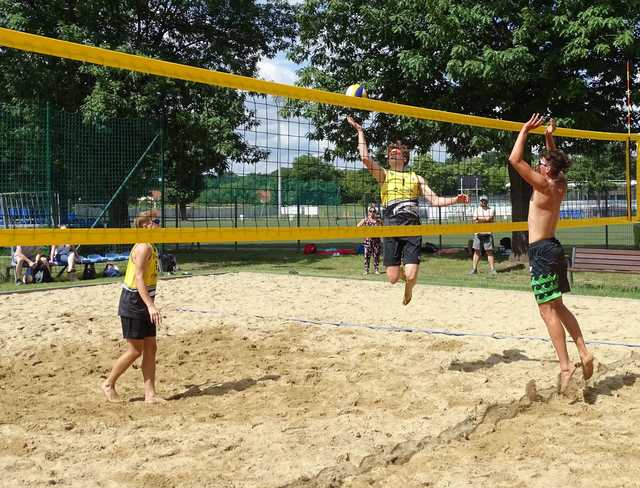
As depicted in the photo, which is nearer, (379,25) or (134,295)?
(134,295)

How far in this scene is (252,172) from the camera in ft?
18.8

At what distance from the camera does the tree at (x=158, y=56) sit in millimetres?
15609

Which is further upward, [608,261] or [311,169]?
[311,169]

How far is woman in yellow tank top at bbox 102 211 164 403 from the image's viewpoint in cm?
469

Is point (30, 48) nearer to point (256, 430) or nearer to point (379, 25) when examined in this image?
point (256, 430)

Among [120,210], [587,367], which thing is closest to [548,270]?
[587,367]

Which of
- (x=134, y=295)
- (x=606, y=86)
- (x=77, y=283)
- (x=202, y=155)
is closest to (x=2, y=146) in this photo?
(x=77, y=283)

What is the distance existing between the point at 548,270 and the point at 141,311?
291cm

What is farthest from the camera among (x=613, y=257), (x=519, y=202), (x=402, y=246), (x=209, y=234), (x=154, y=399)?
(x=519, y=202)

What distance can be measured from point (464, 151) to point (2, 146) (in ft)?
31.6

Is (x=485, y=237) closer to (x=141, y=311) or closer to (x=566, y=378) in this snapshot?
(x=566, y=378)

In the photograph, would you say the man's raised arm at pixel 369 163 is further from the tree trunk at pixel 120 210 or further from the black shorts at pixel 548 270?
the tree trunk at pixel 120 210

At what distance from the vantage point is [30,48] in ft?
12.3

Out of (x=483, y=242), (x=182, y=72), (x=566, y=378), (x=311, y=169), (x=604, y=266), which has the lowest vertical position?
(x=566, y=378)
